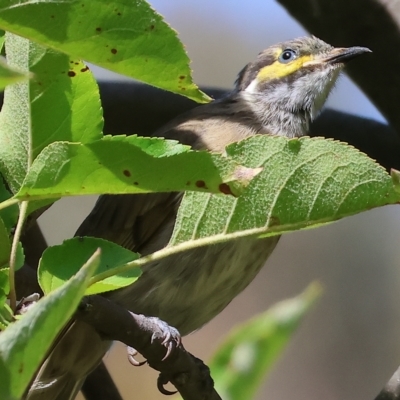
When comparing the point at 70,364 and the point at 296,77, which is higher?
the point at 296,77

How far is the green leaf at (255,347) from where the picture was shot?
1.77 feet

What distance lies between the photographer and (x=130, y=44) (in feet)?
1.85

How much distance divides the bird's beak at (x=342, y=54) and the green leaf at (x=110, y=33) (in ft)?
3.65

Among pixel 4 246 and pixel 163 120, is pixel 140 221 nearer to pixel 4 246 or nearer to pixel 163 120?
pixel 163 120

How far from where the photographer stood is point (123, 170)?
1.75ft

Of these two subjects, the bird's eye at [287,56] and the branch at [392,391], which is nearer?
the branch at [392,391]

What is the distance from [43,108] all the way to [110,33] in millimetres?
150

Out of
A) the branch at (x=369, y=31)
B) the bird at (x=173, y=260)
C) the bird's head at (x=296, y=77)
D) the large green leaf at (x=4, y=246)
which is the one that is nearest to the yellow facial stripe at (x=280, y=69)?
the bird's head at (x=296, y=77)

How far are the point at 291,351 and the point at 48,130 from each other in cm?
335

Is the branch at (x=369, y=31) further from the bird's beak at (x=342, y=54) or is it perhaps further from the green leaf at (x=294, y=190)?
the green leaf at (x=294, y=190)

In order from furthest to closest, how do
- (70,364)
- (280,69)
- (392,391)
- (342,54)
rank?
1. (280,69)
2. (342,54)
3. (70,364)
4. (392,391)

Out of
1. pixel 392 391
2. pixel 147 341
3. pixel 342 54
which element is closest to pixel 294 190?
pixel 147 341

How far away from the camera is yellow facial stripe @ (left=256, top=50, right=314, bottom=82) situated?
2.02 m

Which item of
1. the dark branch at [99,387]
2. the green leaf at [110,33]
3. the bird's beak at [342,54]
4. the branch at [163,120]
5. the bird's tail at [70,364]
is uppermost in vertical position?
the green leaf at [110,33]
